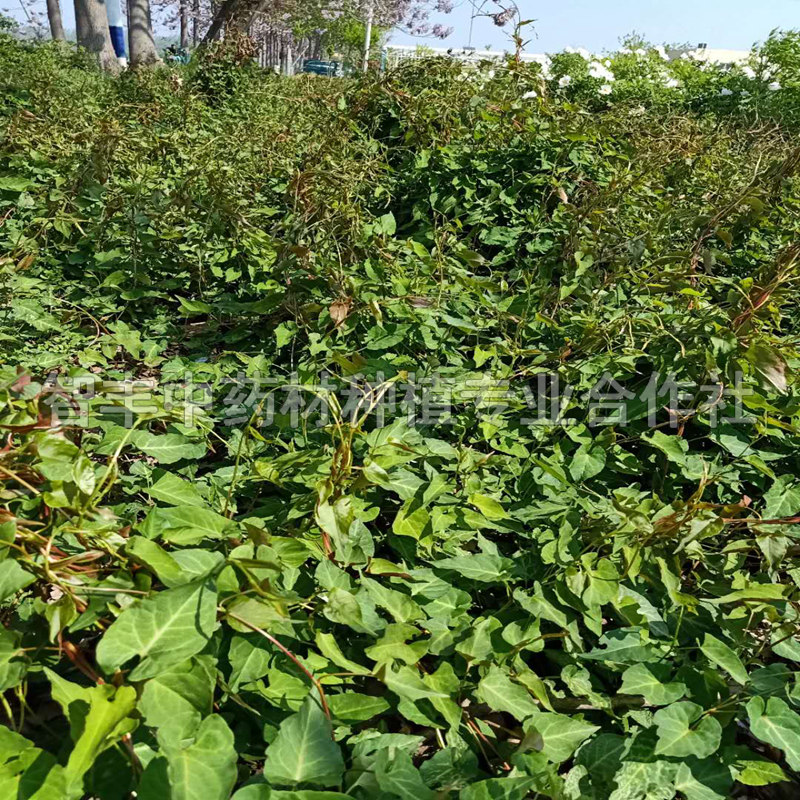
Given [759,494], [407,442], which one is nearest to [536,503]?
[407,442]

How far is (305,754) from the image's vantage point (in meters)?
0.95

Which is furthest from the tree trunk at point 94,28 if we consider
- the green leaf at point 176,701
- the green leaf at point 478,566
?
the green leaf at point 176,701

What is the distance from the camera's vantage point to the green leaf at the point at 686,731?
1137 mm

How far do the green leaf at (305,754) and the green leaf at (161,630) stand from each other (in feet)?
0.58

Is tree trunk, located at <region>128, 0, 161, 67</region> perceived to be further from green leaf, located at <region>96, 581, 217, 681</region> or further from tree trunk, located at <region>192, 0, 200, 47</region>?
green leaf, located at <region>96, 581, 217, 681</region>

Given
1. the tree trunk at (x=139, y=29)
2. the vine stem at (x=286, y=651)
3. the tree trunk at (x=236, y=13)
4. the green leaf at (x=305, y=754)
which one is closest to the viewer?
the green leaf at (x=305, y=754)

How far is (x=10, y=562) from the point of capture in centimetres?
102

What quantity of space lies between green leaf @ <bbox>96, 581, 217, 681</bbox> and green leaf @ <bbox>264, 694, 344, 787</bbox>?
18 centimetres

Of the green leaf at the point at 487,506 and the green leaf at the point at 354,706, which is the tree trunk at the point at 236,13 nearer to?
the green leaf at the point at 487,506

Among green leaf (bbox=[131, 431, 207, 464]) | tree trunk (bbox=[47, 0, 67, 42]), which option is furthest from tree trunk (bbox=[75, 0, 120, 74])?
green leaf (bbox=[131, 431, 207, 464])

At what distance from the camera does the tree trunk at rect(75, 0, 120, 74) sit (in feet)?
39.4

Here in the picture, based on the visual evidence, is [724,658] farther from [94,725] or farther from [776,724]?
[94,725]

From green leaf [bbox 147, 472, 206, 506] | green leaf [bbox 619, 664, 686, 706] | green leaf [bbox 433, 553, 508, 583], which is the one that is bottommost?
green leaf [bbox 619, 664, 686, 706]

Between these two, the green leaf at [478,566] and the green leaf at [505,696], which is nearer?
the green leaf at [505,696]
